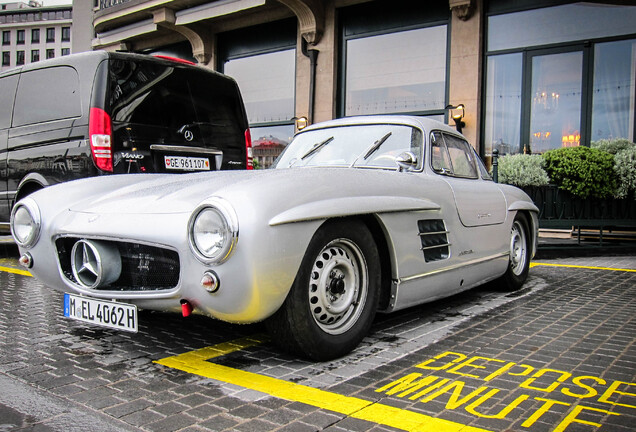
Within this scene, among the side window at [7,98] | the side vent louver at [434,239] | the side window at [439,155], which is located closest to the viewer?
the side vent louver at [434,239]

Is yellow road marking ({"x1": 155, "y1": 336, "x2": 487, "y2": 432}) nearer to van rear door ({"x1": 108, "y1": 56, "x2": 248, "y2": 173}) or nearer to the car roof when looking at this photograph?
the car roof

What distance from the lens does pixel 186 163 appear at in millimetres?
6055

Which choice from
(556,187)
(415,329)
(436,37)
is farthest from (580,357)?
(436,37)

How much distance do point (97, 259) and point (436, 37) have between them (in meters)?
11.3

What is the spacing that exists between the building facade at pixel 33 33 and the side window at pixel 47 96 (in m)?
94.8

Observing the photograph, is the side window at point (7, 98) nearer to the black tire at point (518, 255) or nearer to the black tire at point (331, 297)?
the black tire at point (331, 297)

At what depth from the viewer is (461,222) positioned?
4.20 metres

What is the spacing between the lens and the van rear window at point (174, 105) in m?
5.66

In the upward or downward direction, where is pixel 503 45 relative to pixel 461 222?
upward

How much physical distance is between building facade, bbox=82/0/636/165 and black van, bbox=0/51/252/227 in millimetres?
7035

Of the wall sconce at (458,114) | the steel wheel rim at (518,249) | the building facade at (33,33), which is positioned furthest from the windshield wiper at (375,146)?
the building facade at (33,33)

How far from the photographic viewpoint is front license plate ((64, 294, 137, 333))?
2.94 m

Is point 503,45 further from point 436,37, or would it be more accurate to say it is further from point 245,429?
point 245,429

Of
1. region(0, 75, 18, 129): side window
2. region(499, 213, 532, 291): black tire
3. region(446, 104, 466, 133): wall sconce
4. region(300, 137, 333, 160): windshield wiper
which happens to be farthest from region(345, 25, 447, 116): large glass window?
region(300, 137, 333, 160): windshield wiper
